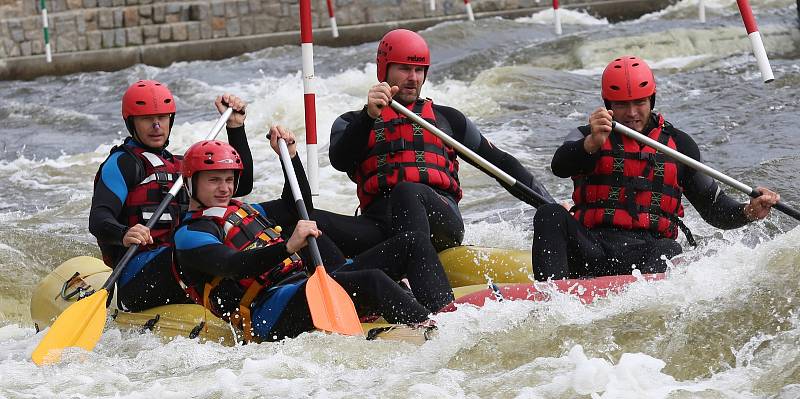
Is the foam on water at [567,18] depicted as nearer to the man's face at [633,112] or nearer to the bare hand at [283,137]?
the bare hand at [283,137]

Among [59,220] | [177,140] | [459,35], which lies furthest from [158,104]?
[459,35]

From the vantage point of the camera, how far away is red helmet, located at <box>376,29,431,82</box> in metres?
5.36

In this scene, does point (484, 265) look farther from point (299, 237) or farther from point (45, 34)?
point (45, 34)

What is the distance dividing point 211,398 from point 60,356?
0.91 metres

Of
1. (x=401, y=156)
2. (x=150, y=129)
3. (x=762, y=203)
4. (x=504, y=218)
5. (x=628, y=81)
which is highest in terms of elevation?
(x=628, y=81)

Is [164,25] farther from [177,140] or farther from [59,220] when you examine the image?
[59,220]

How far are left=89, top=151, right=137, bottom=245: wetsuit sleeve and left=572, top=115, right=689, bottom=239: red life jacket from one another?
6.32 feet

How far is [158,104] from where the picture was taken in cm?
552

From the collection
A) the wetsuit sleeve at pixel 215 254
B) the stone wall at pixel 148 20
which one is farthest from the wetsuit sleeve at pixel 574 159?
the stone wall at pixel 148 20

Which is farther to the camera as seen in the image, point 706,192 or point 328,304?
point 706,192

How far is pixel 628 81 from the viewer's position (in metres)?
4.85

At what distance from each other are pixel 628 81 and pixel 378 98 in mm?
995

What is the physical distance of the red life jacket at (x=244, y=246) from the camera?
15.6ft

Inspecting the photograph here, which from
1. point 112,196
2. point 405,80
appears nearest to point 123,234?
point 112,196
